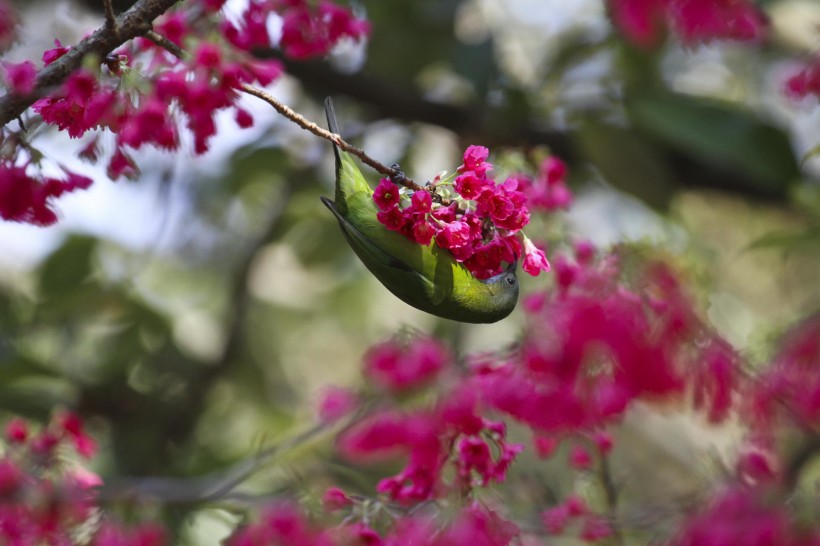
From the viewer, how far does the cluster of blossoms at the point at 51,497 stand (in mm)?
1709

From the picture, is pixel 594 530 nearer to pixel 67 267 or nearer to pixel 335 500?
pixel 335 500

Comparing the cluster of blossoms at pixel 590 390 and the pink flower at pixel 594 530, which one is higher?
the cluster of blossoms at pixel 590 390

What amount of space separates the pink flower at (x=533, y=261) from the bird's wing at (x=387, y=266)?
166 millimetres

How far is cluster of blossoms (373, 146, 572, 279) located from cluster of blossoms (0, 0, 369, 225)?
11.0 inches

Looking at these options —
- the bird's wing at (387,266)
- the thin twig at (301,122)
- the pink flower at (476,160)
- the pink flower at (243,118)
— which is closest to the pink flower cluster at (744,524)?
the bird's wing at (387,266)

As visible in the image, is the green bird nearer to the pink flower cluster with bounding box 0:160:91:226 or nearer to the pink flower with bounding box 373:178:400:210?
the pink flower with bounding box 373:178:400:210

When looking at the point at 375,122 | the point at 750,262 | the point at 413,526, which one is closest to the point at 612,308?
the point at 413,526

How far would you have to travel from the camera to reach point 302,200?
3.42 meters

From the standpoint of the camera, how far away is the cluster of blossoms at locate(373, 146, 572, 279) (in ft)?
4.30

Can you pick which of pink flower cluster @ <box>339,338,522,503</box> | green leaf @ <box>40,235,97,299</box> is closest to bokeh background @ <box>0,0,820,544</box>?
green leaf @ <box>40,235,97,299</box>

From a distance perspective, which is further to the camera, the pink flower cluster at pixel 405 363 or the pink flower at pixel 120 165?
the pink flower cluster at pixel 405 363

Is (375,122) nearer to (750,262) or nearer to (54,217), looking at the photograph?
(54,217)

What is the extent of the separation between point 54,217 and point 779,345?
1.46 meters

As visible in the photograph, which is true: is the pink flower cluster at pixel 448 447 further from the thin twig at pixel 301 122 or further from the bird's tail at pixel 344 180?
the thin twig at pixel 301 122
